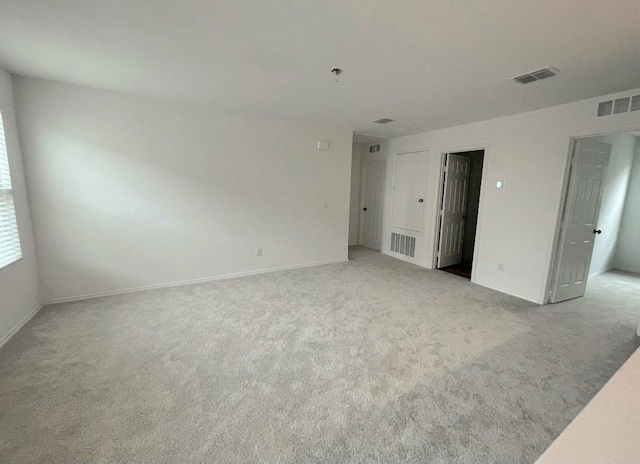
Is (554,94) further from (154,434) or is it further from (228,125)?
(154,434)

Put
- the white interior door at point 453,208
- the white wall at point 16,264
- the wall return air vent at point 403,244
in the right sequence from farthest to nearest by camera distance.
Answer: the wall return air vent at point 403,244 → the white interior door at point 453,208 → the white wall at point 16,264

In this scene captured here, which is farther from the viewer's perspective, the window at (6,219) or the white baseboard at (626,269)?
the white baseboard at (626,269)

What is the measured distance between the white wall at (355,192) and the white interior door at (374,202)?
0.61 feet

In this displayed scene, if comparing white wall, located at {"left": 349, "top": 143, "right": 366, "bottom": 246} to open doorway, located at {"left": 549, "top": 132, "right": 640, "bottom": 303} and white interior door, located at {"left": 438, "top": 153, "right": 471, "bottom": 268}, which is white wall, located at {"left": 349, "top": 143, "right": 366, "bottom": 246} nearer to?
white interior door, located at {"left": 438, "top": 153, "right": 471, "bottom": 268}

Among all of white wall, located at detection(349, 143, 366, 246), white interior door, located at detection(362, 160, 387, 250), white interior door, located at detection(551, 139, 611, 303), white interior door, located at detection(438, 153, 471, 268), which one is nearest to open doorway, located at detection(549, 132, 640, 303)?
white interior door, located at detection(551, 139, 611, 303)

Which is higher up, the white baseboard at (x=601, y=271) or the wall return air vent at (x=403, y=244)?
the wall return air vent at (x=403, y=244)

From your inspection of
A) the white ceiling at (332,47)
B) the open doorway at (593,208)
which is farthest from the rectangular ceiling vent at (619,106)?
the open doorway at (593,208)

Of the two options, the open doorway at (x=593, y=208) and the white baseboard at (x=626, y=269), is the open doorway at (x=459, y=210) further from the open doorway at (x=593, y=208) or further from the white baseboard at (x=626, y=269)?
the white baseboard at (x=626, y=269)

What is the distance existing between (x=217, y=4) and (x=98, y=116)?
250cm

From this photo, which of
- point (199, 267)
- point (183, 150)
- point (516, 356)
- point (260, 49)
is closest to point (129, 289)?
point (199, 267)

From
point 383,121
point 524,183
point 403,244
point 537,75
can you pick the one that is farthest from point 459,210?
point 537,75

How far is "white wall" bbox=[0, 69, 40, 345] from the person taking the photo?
7.93ft

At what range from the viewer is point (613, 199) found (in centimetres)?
461

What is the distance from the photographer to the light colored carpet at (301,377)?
147 centimetres
